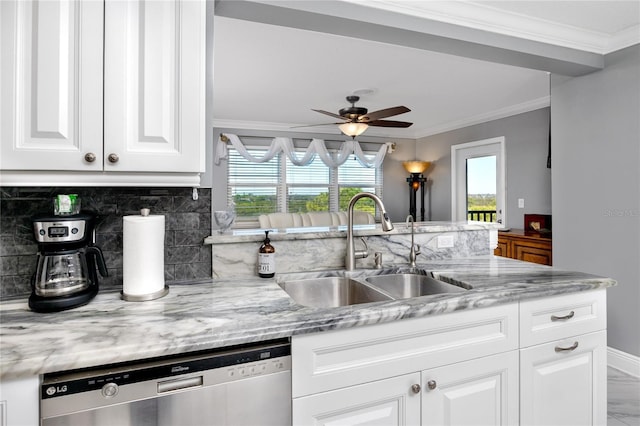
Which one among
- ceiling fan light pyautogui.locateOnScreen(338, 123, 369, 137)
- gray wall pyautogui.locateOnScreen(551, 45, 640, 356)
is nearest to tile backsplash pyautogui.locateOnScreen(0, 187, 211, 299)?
ceiling fan light pyautogui.locateOnScreen(338, 123, 369, 137)

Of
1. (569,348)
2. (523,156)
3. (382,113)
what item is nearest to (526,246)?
(523,156)

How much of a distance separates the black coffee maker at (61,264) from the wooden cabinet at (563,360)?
1670 millimetres

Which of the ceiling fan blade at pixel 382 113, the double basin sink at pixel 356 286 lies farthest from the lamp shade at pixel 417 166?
the double basin sink at pixel 356 286

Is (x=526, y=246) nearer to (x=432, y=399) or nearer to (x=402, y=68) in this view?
(x=402, y=68)

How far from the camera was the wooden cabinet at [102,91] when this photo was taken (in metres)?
1.11

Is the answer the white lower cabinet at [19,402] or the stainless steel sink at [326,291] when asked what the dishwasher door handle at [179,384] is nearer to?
the white lower cabinet at [19,402]

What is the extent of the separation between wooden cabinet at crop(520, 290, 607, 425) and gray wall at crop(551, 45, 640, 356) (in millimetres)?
1350

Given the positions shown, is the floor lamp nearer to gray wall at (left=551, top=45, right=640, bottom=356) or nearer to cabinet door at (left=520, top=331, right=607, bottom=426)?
gray wall at (left=551, top=45, right=640, bottom=356)

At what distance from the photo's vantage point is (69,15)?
45.3 inches

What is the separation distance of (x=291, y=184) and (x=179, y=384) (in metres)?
5.29

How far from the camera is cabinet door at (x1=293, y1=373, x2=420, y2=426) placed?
3.68 ft

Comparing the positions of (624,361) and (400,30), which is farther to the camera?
(624,361)

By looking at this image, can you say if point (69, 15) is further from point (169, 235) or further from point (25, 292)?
point (25, 292)

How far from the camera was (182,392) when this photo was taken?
98 cm
